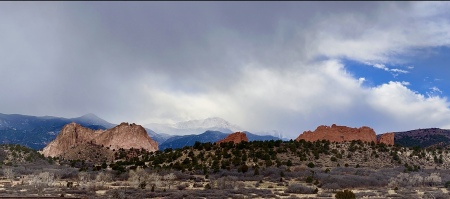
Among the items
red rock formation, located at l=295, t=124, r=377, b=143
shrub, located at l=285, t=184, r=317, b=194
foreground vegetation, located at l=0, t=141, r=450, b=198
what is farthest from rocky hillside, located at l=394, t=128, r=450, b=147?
shrub, located at l=285, t=184, r=317, b=194

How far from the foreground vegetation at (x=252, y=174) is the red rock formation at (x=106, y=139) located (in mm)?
40949

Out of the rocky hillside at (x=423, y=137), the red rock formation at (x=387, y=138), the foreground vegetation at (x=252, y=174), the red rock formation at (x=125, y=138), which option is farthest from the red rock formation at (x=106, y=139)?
the rocky hillside at (x=423, y=137)

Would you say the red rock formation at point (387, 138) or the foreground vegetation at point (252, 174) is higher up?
the red rock formation at point (387, 138)

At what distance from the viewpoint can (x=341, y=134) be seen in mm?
101375

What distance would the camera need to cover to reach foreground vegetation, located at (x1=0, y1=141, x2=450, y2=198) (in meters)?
36.0

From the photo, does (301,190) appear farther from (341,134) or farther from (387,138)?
(387,138)

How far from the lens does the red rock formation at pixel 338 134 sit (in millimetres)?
100681

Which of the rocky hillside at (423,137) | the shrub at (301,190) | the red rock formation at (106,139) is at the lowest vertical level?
the shrub at (301,190)

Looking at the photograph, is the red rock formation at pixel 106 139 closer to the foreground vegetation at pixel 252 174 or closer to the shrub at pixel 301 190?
the foreground vegetation at pixel 252 174

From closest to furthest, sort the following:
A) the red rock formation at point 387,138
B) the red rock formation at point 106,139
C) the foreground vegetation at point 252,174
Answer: the foreground vegetation at point 252,174 < the red rock formation at point 387,138 < the red rock formation at point 106,139

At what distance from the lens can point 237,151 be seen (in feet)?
233

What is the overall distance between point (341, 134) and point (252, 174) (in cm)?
5352

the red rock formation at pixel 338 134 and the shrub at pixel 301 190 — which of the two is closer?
the shrub at pixel 301 190

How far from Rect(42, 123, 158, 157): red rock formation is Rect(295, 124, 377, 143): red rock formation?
1976 inches
